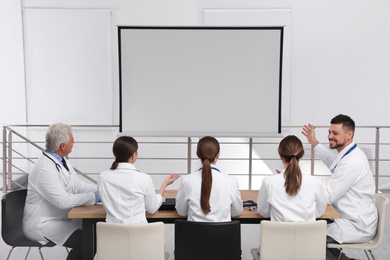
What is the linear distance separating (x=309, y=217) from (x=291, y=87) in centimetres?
386

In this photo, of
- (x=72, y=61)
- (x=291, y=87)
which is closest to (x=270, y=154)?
(x=291, y=87)

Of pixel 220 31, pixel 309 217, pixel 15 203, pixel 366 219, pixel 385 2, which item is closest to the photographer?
pixel 309 217

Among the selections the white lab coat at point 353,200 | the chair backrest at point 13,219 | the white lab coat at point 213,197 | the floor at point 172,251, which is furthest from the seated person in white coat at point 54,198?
the white lab coat at point 353,200

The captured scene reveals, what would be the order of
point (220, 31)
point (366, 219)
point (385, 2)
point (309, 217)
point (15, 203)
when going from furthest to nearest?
1. point (385, 2)
2. point (220, 31)
3. point (15, 203)
4. point (366, 219)
5. point (309, 217)

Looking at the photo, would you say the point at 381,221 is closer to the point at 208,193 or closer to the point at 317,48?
the point at 208,193

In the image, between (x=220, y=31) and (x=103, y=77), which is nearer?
(x=220, y=31)

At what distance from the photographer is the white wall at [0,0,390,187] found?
18.5ft

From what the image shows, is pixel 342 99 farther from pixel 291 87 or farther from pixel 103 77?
pixel 103 77

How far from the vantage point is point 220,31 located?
433 cm

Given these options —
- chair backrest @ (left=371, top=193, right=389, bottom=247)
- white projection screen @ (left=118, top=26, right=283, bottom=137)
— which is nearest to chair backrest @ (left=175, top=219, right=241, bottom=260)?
chair backrest @ (left=371, top=193, right=389, bottom=247)

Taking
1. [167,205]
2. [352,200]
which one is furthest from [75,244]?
[352,200]

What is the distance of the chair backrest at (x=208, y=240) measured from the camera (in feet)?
6.34

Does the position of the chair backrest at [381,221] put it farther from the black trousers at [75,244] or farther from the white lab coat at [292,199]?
→ the black trousers at [75,244]

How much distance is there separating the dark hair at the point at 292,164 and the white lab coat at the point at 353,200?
1.41 ft
